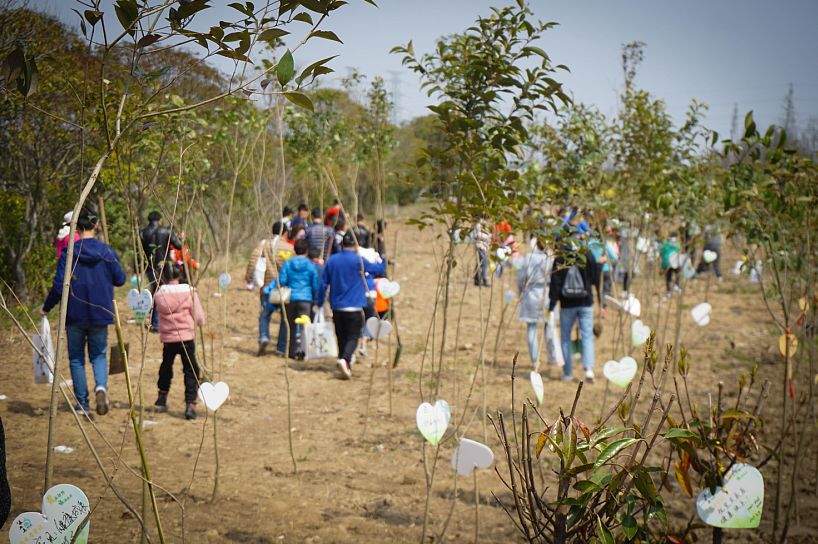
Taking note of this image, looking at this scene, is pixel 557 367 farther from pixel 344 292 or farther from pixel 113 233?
pixel 113 233

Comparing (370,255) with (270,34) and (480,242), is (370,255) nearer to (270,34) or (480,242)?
(480,242)

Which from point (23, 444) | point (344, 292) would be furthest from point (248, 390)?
point (23, 444)

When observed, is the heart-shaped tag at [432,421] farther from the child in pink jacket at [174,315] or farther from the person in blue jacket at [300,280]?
the person in blue jacket at [300,280]

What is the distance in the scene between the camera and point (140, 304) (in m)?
3.45

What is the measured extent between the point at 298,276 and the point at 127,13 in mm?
6466

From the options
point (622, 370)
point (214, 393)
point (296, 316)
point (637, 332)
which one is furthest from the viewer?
point (296, 316)

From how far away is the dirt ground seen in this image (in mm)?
4059

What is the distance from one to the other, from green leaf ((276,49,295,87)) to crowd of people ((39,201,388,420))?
4.39ft

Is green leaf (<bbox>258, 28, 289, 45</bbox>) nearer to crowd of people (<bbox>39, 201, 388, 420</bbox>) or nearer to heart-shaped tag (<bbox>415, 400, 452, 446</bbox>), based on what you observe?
crowd of people (<bbox>39, 201, 388, 420</bbox>)

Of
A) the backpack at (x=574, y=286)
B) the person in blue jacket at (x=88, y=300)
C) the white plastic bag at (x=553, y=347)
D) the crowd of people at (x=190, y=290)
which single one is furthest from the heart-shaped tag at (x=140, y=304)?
the white plastic bag at (x=553, y=347)

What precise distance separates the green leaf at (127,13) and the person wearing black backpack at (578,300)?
5.86 metres

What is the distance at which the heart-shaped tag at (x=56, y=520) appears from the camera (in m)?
2.03

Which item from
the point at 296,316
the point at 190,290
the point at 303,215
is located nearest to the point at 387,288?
the point at 190,290

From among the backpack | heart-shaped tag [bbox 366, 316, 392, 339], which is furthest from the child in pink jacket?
the backpack
